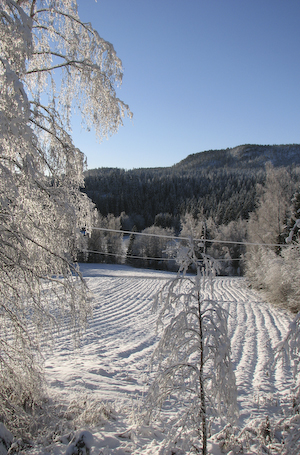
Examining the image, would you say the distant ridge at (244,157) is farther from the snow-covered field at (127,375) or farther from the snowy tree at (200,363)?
the snowy tree at (200,363)

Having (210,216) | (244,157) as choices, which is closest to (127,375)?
(210,216)

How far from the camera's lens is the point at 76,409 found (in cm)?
344

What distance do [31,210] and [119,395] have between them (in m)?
3.45

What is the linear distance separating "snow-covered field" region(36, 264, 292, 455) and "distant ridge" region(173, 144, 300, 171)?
14457cm

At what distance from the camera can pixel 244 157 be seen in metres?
170

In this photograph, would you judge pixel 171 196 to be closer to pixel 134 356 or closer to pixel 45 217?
pixel 134 356

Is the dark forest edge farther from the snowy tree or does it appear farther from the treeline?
the snowy tree

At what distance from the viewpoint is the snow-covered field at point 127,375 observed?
304 cm

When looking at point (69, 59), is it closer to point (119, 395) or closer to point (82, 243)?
point (82, 243)

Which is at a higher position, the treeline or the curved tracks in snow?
the treeline

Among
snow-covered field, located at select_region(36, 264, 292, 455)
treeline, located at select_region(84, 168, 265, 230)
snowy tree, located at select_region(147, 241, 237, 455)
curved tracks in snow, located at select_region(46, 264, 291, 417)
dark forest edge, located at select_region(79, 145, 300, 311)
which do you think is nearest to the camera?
snowy tree, located at select_region(147, 241, 237, 455)

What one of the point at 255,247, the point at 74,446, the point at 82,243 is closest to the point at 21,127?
the point at 82,243

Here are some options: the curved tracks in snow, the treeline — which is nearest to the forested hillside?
the treeline

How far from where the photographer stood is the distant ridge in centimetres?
15412
